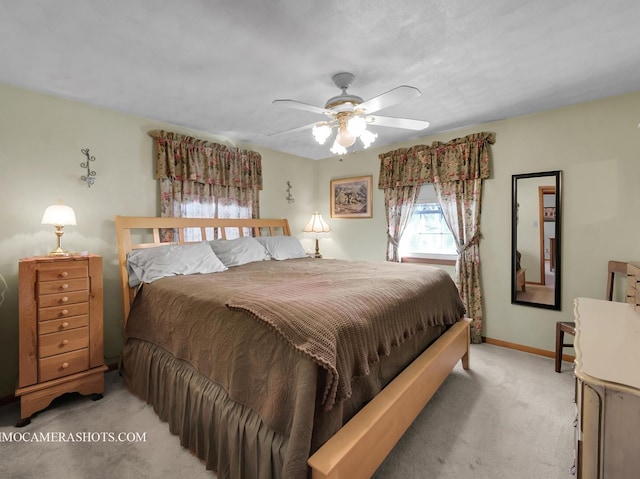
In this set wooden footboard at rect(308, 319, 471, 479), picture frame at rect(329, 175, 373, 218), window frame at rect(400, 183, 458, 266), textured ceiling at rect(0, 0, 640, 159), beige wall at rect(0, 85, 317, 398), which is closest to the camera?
wooden footboard at rect(308, 319, 471, 479)

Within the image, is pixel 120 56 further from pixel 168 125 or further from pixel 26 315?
pixel 26 315

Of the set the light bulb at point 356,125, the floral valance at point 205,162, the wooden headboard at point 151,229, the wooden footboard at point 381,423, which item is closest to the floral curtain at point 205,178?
the floral valance at point 205,162

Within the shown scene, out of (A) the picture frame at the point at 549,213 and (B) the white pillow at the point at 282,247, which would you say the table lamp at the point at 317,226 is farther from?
(A) the picture frame at the point at 549,213

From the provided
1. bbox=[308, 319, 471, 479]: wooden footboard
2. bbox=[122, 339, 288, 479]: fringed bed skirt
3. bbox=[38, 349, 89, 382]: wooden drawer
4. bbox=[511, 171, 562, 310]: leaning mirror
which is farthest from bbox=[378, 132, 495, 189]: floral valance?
bbox=[38, 349, 89, 382]: wooden drawer

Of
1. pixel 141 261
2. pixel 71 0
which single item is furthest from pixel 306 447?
pixel 71 0

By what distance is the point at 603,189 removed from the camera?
9.30 ft

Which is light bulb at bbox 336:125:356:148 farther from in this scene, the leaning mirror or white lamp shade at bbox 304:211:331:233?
white lamp shade at bbox 304:211:331:233

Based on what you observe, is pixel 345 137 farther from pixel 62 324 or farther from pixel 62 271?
pixel 62 324

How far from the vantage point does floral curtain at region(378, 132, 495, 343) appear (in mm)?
3498

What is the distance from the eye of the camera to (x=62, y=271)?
224 cm

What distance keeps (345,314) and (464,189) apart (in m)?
2.83

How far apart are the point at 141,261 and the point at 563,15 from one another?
339 centimetres

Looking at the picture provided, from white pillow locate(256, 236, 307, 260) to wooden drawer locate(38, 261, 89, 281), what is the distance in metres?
1.81

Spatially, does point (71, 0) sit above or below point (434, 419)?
above
